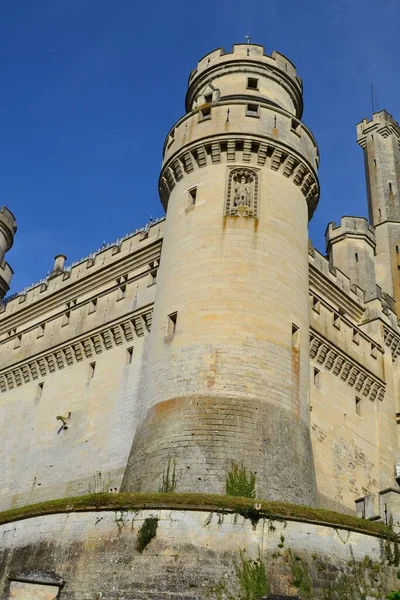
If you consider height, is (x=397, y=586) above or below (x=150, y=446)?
below

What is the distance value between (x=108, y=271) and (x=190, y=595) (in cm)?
1690

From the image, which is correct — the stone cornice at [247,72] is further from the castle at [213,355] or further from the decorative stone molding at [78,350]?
the decorative stone molding at [78,350]

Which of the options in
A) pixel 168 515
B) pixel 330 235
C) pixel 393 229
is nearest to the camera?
→ pixel 168 515

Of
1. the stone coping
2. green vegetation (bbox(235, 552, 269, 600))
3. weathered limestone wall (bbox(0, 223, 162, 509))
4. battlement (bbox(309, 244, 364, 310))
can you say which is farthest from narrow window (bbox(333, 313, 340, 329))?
green vegetation (bbox(235, 552, 269, 600))

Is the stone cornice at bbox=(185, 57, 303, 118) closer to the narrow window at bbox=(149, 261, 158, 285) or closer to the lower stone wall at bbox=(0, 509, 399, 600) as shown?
the narrow window at bbox=(149, 261, 158, 285)

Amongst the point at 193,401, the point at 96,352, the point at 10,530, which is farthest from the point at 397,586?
the point at 96,352

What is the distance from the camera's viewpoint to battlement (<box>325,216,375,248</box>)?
31.7 meters

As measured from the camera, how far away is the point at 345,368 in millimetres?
25094

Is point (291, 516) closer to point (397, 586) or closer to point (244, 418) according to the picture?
point (397, 586)

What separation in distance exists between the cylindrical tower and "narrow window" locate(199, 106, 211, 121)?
0.13 ft

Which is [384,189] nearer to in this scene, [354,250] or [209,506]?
[354,250]

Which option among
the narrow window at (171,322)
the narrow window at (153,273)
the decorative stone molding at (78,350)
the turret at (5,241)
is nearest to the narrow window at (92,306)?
the decorative stone molding at (78,350)

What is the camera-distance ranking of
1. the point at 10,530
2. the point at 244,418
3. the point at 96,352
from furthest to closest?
the point at 96,352 → the point at 244,418 → the point at 10,530

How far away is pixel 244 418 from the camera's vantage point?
53.7 feet
